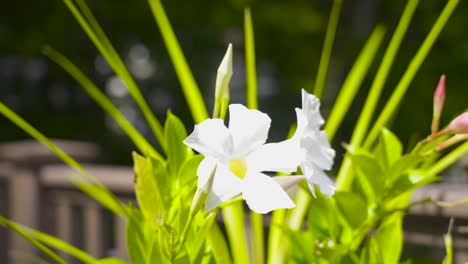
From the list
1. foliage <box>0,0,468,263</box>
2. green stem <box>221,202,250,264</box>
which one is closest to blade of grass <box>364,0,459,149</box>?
foliage <box>0,0,468,263</box>

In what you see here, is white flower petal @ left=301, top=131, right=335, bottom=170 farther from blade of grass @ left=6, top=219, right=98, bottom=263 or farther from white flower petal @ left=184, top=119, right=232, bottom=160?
blade of grass @ left=6, top=219, right=98, bottom=263

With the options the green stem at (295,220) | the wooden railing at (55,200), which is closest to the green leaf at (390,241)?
the green stem at (295,220)

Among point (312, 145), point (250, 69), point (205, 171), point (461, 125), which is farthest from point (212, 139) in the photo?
point (250, 69)

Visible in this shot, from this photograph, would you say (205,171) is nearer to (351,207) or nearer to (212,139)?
(212,139)

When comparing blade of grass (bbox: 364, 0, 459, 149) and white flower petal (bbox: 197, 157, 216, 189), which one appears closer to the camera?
white flower petal (bbox: 197, 157, 216, 189)

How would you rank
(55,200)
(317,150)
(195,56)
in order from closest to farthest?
1. (317,150)
2. (55,200)
3. (195,56)

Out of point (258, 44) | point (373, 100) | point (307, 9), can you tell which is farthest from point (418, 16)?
point (373, 100)

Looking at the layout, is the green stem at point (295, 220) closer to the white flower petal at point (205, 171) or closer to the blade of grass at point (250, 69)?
the blade of grass at point (250, 69)
